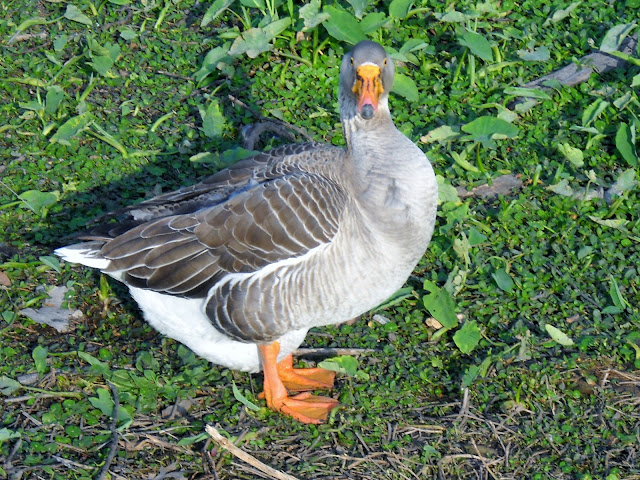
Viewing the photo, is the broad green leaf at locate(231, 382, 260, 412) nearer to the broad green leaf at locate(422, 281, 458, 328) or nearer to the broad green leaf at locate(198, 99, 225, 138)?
the broad green leaf at locate(422, 281, 458, 328)

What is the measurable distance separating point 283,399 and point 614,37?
4.25m

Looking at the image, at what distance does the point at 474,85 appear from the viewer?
265 inches

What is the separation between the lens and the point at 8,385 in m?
4.74

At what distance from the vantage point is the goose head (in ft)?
14.4

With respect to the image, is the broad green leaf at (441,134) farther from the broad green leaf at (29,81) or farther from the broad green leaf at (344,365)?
the broad green leaf at (29,81)

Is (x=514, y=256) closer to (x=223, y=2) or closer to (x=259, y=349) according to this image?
(x=259, y=349)

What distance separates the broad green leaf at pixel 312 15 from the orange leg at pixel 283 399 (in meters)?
2.98

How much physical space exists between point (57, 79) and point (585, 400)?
5092mm

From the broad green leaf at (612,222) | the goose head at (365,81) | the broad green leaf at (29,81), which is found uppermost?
the goose head at (365,81)

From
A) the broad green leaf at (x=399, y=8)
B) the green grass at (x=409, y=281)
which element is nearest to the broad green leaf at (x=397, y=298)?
the green grass at (x=409, y=281)

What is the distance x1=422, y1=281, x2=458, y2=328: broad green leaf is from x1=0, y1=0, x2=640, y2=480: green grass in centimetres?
10

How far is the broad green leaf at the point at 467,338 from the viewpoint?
4.93 m

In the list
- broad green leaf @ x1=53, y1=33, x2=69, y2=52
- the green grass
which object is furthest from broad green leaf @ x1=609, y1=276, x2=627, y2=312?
broad green leaf @ x1=53, y1=33, x2=69, y2=52

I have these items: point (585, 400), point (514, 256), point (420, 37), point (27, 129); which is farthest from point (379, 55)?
point (27, 129)
